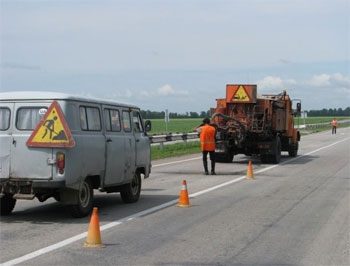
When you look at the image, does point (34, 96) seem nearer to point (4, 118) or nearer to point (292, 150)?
point (4, 118)

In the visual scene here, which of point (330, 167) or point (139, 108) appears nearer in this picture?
point (139, 108)

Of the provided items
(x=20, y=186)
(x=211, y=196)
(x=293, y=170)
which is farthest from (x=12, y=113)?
(x=293, y=170)

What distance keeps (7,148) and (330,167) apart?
51.2 feet

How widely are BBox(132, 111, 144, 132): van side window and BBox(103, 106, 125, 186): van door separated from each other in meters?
0.78

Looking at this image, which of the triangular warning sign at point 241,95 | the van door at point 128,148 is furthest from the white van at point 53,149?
the triangular warning sign at point 241,95

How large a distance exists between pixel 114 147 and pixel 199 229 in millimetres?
2688

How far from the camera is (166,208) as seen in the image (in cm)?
1141

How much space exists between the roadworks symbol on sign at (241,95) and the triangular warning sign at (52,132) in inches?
588

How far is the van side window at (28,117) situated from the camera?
377 inches

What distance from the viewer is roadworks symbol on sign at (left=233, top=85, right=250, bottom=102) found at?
23.5m

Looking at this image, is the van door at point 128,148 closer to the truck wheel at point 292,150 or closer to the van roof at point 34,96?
the van roof at point 34,96

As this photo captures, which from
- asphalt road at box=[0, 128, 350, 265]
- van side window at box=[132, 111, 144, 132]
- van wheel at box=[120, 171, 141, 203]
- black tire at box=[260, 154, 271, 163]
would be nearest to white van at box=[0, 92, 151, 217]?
asphalt road at box=[0, 128, 350, 265]

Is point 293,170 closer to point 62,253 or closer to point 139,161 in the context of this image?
point 139,161

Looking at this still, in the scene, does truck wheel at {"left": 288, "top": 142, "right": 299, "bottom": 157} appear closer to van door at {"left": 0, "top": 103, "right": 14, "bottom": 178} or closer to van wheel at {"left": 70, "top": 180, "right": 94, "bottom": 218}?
van wheel at {"left": 70, "top": 180, "right": 94, "bottom": 218}
